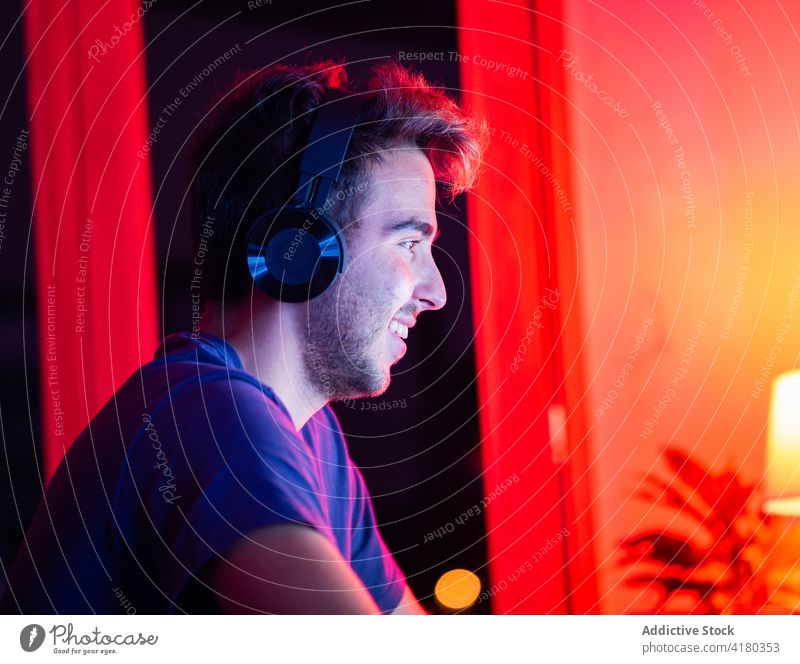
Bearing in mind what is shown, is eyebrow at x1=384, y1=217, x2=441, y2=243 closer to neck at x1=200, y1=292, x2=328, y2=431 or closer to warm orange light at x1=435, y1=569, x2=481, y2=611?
neck at x1=200, y1=292, x2=328, y2=431

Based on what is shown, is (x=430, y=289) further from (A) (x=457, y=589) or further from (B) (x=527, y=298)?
(A) (x=457, y=589)

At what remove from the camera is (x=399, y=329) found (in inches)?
37.0

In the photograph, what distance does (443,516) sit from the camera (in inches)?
37.9

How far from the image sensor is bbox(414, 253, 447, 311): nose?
938 millimetres

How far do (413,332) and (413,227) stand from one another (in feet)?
0.37

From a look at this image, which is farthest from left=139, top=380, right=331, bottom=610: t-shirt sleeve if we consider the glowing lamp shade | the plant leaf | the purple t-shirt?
the glowing lamp shade

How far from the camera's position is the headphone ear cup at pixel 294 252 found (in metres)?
0.88

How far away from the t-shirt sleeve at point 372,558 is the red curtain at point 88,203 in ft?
0.96

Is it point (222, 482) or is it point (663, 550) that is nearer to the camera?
point (222, 482)

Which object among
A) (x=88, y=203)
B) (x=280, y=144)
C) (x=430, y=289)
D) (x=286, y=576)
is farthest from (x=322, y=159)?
(x=286, y=576)

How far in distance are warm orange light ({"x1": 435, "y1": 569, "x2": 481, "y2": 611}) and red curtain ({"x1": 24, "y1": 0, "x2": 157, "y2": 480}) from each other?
417 mm
